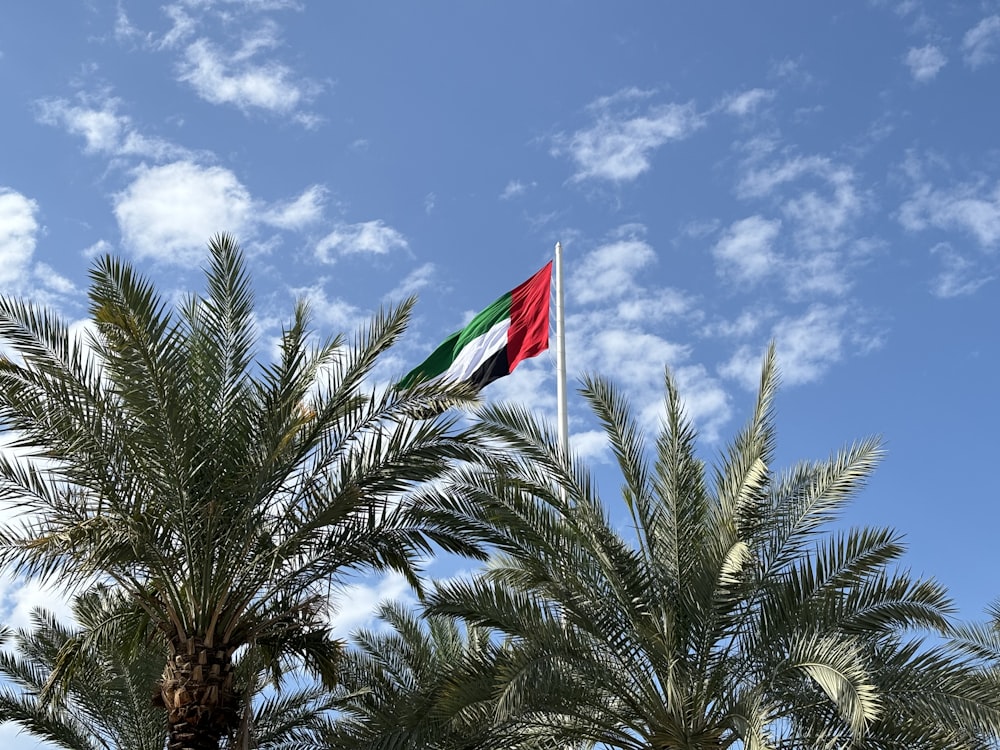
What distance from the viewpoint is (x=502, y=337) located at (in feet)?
57.3

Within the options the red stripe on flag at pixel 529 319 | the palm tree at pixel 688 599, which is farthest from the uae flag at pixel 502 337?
the palm tree at pixel 688 599

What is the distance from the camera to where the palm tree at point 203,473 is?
1188 cm

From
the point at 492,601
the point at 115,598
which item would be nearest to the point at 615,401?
the point at 492,601

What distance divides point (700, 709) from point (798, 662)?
1454mm

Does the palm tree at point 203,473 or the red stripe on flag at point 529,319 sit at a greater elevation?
the red stripe on flag at point 529,319

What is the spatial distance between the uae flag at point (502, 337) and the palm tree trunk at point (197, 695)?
228 inches

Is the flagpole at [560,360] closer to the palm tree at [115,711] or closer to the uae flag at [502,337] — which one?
the uae flag at [502,337]

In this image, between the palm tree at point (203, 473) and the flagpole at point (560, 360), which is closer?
the palm tree at point (203, 473)

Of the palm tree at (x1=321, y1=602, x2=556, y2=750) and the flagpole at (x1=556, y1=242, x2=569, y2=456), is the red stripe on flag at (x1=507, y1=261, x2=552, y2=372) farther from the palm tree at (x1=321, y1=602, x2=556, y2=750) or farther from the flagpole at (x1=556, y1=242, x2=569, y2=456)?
the palm tree at (x1=321, y1=602, x2=556, y2=750)

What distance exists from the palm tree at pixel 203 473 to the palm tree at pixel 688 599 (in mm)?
1072

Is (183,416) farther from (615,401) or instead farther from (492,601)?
(615,401)

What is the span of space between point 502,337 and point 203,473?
6208mm

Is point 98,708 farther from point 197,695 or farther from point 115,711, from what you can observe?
point 197,695

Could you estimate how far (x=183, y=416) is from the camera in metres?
12.1
